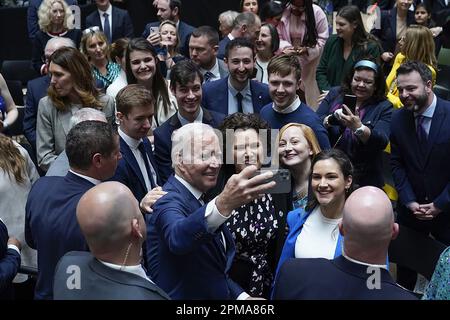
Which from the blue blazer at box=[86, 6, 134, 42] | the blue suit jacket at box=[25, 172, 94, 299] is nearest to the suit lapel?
the blue suit jacket at box=[25, 172, 94, 299]

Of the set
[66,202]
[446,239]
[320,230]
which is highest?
[66,202]

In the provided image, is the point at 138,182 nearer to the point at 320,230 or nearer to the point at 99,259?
the point at 320,230

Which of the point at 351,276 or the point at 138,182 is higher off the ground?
the point at 351,276

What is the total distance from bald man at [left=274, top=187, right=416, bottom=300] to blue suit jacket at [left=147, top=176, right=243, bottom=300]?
0.44 metres

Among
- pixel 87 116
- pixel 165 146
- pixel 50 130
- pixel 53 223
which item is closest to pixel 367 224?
pixel 53 223

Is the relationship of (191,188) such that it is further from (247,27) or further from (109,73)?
(247,27)

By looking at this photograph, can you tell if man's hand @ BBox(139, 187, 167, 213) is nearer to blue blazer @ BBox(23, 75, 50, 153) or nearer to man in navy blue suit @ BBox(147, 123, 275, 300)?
man in navy blue suit @ BBox(147, 123, 275, 300)

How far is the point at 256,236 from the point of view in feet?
12.3

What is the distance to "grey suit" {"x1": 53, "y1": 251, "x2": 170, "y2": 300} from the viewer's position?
2508mm

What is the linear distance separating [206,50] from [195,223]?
3.37 m

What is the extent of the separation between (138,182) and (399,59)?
9.92ft

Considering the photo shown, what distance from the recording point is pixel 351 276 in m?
2.57

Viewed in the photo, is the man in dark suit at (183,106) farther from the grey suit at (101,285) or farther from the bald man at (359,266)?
the bald man at (359,266)
